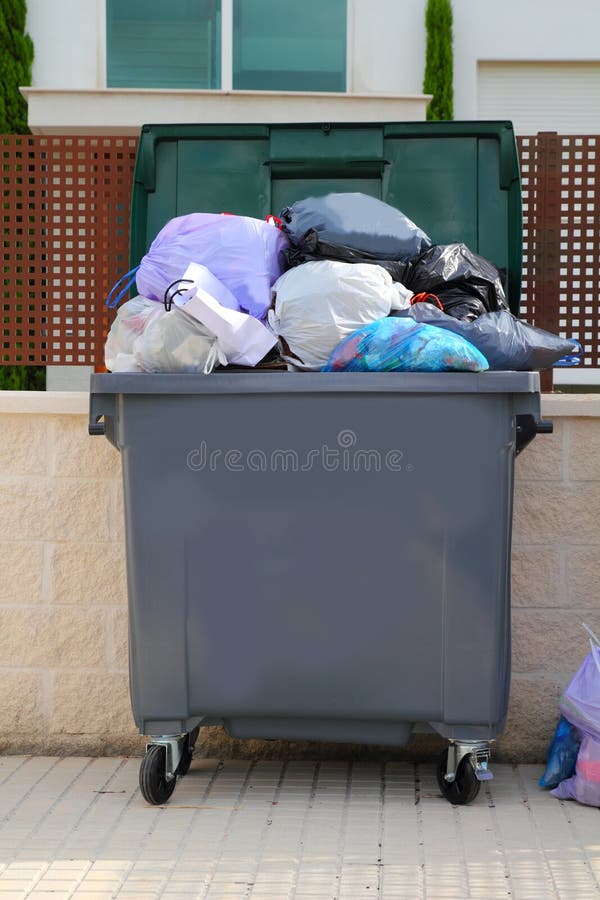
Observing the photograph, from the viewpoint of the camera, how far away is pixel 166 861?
289 cm

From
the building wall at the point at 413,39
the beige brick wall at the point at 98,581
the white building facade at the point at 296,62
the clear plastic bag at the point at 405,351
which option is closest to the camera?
the clear plastic bag at the point at 405,351

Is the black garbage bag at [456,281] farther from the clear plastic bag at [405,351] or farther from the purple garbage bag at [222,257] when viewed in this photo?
the purple garbage bag at [222,257]

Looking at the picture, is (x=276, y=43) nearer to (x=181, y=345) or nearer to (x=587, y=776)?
(x=181, y=345)

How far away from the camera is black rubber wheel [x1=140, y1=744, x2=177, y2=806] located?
10.8 feet

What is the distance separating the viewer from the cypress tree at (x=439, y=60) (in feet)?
31.9

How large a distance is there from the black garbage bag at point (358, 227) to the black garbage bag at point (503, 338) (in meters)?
0.21

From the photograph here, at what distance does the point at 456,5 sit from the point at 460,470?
309 inches

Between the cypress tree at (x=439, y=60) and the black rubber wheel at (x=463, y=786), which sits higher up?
the cypress tree at (x=439, y=60)

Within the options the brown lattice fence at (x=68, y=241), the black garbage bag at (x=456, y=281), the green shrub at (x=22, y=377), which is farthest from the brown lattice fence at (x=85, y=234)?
the green shrub at (x=22, y=377)

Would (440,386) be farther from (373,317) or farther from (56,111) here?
(56,111)

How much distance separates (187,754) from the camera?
11.7 feet

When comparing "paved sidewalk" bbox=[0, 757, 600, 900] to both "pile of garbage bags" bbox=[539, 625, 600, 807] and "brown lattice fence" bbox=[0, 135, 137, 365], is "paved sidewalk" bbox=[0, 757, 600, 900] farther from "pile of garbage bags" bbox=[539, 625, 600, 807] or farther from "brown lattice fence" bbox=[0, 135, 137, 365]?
"brown lattice fence" bbox=[0, 135, 137, 365]

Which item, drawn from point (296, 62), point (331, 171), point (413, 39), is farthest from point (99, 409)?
point (413, 39)

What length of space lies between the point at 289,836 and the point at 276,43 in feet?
25.9
